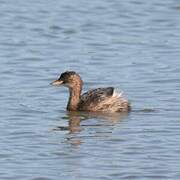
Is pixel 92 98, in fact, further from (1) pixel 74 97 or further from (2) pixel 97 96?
(1) pixel 74 97

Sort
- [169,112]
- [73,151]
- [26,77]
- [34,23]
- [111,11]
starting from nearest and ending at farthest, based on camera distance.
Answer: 1. [73,151]
2. [169,112]
3. [26,77]
4. [34,23]
5. [111,11]

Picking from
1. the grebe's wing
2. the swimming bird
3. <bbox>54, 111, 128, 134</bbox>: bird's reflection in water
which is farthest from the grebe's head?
<bbox>54, 111, 128, 134</bbox>: bird's reflection in water

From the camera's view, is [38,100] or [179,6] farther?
[179,6]

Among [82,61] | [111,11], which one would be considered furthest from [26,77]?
[111,11]

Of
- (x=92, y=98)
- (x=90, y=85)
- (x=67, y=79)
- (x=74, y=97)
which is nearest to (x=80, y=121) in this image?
(x=92, y=98)

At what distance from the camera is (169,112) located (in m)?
15.6

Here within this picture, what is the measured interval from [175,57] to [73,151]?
7.41 meters

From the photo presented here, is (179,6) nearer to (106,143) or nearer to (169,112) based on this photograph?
(169,112)

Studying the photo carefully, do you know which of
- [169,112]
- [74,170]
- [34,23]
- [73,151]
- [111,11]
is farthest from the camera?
[111,11]

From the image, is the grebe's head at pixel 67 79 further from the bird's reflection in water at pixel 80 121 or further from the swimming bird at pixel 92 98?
the bird's reflection in water at pixel 80 121

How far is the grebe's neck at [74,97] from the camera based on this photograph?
53.1 ft

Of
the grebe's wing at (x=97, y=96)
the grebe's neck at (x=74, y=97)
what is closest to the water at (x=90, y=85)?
the grebe's neck at (x=74, y=97)

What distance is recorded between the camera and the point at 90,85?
17828mm

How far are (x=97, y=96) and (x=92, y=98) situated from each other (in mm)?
87
